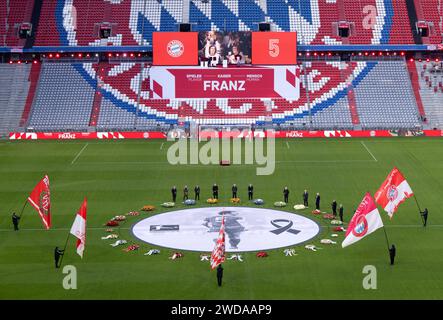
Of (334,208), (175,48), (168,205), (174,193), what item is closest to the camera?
(334,208)

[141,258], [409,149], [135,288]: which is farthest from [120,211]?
[409,149]

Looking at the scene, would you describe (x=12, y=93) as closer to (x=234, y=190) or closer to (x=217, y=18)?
(x=217, y=18)

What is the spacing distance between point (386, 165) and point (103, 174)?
22.1 m

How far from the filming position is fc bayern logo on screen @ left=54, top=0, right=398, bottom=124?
79.4 meters

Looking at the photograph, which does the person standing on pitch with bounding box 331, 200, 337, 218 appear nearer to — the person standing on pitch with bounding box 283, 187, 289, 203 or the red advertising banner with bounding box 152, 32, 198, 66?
the person standing on pitch with bounding box 283, 187, 289, 203

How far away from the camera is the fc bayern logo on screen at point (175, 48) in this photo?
80562mm

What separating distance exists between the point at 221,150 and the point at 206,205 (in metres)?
19.1

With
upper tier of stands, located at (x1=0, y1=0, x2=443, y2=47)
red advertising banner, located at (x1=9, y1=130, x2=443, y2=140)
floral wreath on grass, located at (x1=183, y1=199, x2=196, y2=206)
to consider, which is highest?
upper tier of stands, located at (x1=0, y1=0, x2=443, y2=47)

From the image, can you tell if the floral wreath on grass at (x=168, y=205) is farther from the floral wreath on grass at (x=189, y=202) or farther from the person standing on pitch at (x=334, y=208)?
the person standing on pitch at (x=334, y=208)

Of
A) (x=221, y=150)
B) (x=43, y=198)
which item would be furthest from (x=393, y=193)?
(x=221, y=150)

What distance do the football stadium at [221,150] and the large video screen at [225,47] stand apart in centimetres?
15

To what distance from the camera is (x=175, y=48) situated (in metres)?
80.9

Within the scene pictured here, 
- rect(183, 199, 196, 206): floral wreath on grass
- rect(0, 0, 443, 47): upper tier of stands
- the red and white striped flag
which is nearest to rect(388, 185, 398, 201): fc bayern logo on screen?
rect(183, 199, 196, 206): floral wreath on grass

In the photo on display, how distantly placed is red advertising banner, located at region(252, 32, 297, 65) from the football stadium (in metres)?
0.15
